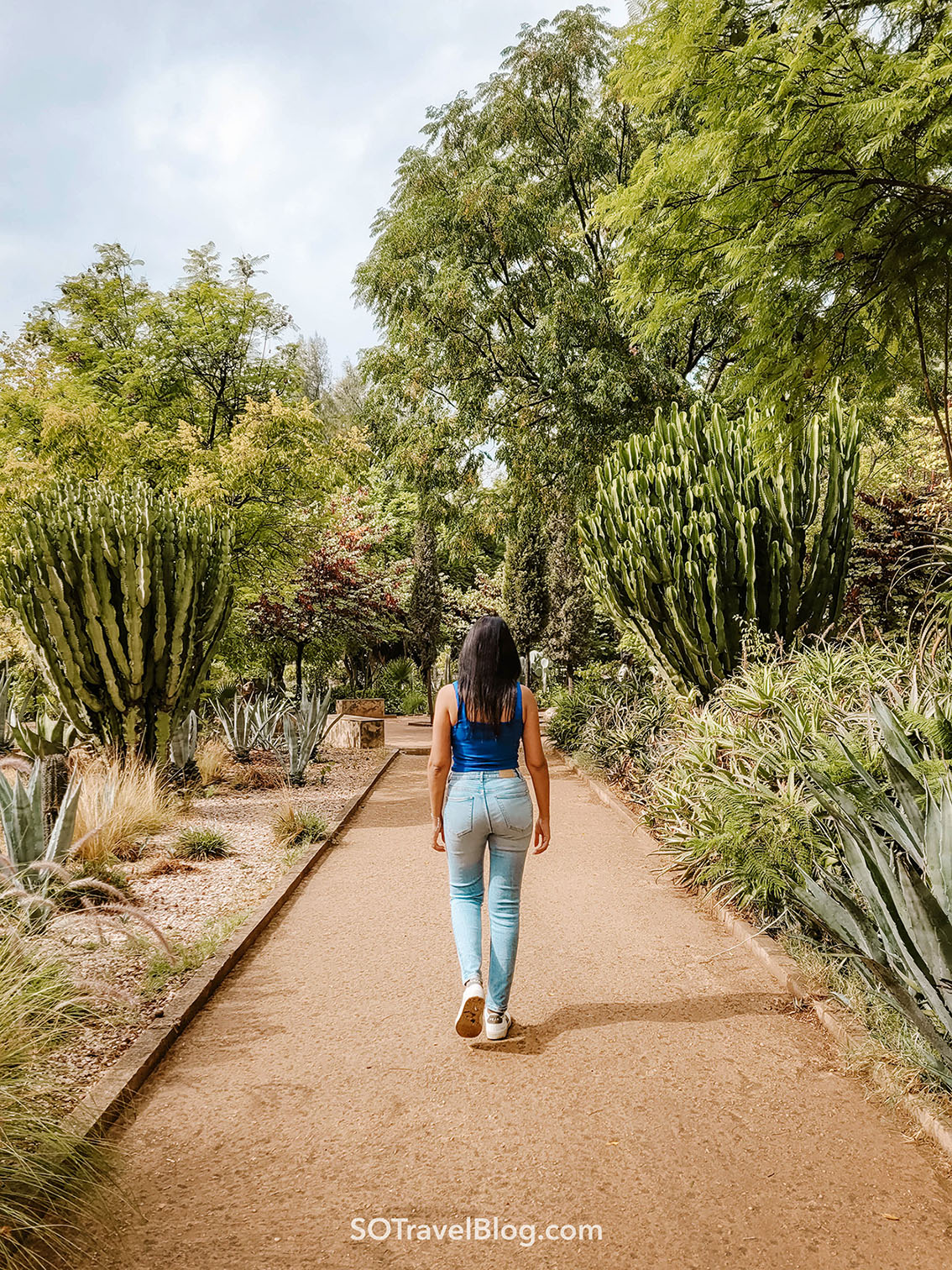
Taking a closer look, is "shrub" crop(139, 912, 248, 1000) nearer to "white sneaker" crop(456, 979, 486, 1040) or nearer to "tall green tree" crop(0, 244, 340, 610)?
"white sneaker" crop(456, 979, 486, 1040)

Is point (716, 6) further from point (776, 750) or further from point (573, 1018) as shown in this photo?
point (573, 1018)

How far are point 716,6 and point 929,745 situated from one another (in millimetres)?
4026

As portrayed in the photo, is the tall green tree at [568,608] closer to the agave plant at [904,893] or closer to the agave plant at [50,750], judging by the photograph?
the agave plant at [50,750]

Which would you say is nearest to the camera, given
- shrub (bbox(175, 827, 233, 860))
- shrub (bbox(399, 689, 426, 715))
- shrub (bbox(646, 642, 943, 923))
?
shrub (bbox(646, 642, 943, 923))

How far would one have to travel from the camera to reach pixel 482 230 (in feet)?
53.1

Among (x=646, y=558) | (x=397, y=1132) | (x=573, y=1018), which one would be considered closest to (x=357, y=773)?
(x=646, y=558)

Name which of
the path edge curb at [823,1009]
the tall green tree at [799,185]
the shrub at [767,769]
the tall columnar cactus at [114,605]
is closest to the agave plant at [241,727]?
the tall columnar cactus at [114,605]

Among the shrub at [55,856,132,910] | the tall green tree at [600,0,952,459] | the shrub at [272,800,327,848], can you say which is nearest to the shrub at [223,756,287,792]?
the shrub at [272,800,327,848]

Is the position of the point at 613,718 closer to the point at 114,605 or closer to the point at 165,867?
the point at 114,605

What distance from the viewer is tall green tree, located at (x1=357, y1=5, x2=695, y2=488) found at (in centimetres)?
1541

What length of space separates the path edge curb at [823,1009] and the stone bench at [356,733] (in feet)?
36.2

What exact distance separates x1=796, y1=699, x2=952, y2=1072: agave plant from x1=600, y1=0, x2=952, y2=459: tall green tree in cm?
212

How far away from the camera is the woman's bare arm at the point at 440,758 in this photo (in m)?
3.76

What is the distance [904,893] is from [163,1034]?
10.2 feet
